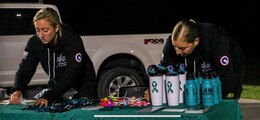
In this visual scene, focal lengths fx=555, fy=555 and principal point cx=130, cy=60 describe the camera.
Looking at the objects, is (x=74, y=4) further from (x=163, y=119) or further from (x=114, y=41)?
(x=163, y=119)

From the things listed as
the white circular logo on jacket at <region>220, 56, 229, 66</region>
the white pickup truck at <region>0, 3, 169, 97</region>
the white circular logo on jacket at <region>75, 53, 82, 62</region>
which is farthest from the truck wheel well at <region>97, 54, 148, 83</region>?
the white circular logo on jacket at <region>220, 56, 229, 66</region>

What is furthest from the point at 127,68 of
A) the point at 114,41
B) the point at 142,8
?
the point at 142,8

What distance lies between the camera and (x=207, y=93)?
3.84 metres

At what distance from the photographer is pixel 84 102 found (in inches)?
164

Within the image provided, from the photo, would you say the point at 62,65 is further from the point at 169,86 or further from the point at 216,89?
the point at 216,89

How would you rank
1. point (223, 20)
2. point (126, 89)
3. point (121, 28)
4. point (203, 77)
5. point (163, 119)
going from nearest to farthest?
1. point (163, 119)
2. point (203, 77)
3. point (126, 89)
4. point (121, 28)
5. point (223, 20)

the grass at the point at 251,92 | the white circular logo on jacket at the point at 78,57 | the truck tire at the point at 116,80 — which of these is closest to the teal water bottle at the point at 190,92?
the white circular logo on jacket at the point at 78,57

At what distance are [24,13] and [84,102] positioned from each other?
5.26m

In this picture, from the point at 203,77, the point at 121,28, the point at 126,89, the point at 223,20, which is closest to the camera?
the point at 203,77

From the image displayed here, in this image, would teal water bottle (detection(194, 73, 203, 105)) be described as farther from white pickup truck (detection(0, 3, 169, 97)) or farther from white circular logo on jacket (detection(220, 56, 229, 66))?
white pickup truck (detection(0, 3, 169, 97))

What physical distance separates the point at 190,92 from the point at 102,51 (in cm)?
572

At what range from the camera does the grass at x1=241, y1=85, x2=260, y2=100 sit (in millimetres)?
11281

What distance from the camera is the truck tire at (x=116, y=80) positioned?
9320 millimetres

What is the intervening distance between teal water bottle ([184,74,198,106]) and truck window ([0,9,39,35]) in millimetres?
5586
